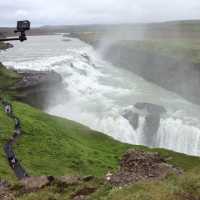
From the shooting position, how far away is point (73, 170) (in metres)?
37.4

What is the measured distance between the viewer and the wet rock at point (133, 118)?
6800cm

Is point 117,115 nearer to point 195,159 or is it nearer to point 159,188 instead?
point 195,159

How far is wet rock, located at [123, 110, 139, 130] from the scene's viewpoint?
2677 inches

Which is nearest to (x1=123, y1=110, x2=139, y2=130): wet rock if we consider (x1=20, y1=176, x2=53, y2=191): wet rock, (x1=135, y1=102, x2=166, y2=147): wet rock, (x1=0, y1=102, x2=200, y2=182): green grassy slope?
(x1=135, y1=102, x2=166, y2=147): wet rock

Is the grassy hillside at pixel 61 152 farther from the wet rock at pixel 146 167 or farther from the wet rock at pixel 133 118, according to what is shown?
the wet rock at pixel 133 118

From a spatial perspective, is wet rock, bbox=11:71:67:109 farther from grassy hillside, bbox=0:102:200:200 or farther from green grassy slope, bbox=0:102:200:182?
green grassy slope, bbox=0:102:200:182

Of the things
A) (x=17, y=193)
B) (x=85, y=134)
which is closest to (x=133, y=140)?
(x=85, y=134)

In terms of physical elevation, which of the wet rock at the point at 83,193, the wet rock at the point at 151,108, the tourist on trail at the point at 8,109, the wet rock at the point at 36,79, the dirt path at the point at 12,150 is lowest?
the wet rock at the point at 151,108

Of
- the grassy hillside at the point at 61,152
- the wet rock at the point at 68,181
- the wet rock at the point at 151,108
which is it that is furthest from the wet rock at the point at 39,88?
the wet rock at the point at 68,181

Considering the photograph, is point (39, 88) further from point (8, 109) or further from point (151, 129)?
point (8, 109)

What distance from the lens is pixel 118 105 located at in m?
78.1

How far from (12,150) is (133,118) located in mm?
33090

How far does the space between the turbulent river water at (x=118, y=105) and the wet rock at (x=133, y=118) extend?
2.10ft

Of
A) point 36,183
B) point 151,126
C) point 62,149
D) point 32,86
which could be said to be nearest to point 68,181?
point 36,183
